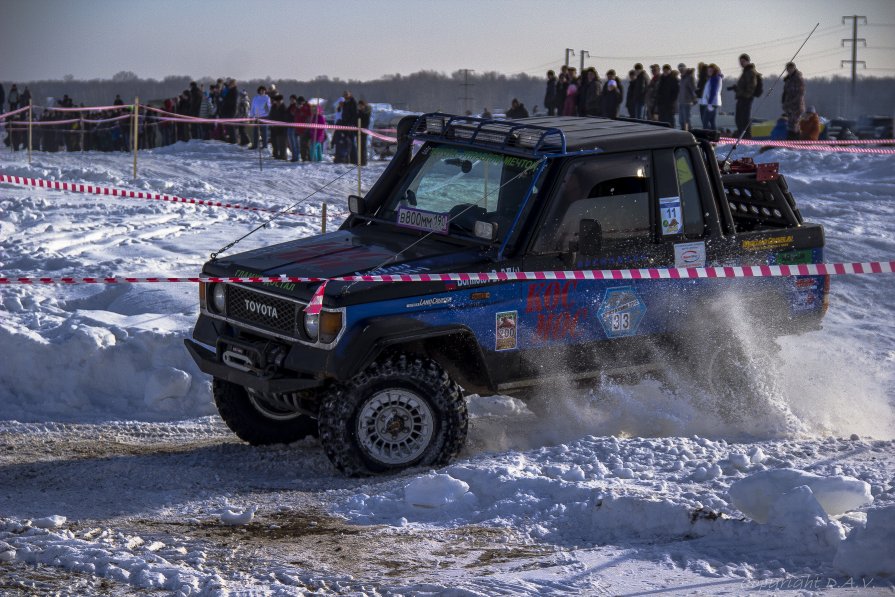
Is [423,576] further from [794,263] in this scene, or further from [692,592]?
[794,263]

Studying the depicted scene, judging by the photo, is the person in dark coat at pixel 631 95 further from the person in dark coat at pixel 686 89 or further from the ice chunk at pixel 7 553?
the ice chunk at pixel 7 553

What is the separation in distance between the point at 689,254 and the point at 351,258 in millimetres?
2186

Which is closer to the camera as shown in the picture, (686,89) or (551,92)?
(686,89)

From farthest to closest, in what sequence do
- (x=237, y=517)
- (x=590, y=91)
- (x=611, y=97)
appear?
(x=611, y=97) → (x=590, y=91) → (x=237, y=517)

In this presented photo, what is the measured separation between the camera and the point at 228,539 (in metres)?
5.90

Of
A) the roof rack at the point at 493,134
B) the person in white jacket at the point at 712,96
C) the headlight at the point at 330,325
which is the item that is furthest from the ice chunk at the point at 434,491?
the person in white jacket at the point at 712,96

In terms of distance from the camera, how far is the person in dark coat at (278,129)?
24891 millimetres

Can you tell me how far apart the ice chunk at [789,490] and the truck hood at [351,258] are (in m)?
2.10

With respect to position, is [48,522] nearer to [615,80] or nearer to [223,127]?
[615,80]

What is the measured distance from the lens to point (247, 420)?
772cm

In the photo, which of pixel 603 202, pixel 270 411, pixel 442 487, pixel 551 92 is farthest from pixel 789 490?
pixel 551 92

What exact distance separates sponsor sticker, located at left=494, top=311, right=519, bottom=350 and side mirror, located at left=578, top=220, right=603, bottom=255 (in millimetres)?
564

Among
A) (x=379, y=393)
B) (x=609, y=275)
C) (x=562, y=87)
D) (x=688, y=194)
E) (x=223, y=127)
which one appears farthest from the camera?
(x=223, y=127)

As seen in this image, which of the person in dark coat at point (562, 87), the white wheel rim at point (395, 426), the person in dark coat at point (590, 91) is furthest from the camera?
the person in dark coat at point (562, 87)
